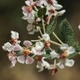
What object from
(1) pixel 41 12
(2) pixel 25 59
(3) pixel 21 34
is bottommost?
(3) pixel 21 34

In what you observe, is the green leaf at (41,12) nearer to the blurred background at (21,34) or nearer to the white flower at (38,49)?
the white flower at (38,49)

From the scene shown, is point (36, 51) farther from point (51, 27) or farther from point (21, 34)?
point (21, 34)

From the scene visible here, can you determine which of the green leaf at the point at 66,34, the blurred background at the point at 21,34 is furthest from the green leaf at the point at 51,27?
the blurred background at the point at 21,34

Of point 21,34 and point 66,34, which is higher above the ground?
point 66,34

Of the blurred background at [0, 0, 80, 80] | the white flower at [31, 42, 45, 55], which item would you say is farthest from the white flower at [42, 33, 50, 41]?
the blurred background at [0, 0, 80, 80]

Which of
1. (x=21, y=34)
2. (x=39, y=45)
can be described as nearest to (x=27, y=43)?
(x=39, y=45)

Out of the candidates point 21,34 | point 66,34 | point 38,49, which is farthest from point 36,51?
point 21,34

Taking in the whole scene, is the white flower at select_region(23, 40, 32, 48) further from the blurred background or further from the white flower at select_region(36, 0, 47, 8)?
the blurred background

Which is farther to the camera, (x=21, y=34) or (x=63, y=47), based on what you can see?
(x=21, y=34)

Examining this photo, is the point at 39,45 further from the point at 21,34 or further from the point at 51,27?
the point at 21,34

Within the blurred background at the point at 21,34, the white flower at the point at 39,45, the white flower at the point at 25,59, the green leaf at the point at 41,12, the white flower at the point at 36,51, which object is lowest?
the blurred background at the point at 21,34
